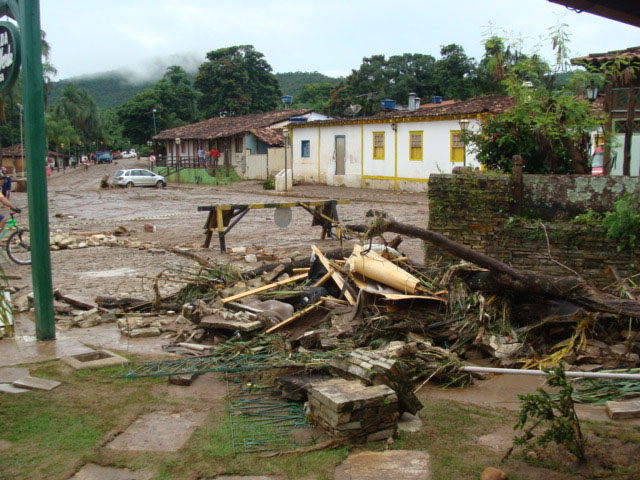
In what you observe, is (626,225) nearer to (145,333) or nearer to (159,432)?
(145,333)

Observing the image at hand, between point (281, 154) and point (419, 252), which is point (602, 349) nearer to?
point (419, 252)

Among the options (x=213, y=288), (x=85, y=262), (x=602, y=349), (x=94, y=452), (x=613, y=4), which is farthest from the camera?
(x=85, y=262)

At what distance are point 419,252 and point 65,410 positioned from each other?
28.1 feet

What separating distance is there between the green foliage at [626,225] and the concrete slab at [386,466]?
17.6ft

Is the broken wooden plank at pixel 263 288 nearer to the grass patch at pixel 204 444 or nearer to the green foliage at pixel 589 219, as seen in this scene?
the grass patch at pixel 204 444

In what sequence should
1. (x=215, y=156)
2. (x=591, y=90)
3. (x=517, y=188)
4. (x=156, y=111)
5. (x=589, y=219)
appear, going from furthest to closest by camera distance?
(x=156, y=111)
(x=215, y=156)
(x=591, y=90)
(x=517, y=188)
(x=589, y=219)

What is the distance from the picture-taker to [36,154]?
6227mm

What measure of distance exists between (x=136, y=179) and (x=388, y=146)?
61.1ft

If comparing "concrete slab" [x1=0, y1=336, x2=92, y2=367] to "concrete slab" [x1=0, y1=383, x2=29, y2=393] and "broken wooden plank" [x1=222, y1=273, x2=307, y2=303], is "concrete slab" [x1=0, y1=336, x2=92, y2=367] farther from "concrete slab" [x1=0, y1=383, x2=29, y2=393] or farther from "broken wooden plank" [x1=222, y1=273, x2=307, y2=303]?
"broken wooden plank" [x1=222, y1=273, x2=307, y2=303]

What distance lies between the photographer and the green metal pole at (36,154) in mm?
6137

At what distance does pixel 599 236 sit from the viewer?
823 cm

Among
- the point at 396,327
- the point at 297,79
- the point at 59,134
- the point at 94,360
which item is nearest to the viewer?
the point at 94,360

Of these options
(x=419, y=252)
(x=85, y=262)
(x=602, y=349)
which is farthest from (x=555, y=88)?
(x=85, y=262)

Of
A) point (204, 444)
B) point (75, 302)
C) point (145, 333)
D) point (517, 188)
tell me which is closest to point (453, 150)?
point (517, 188)
